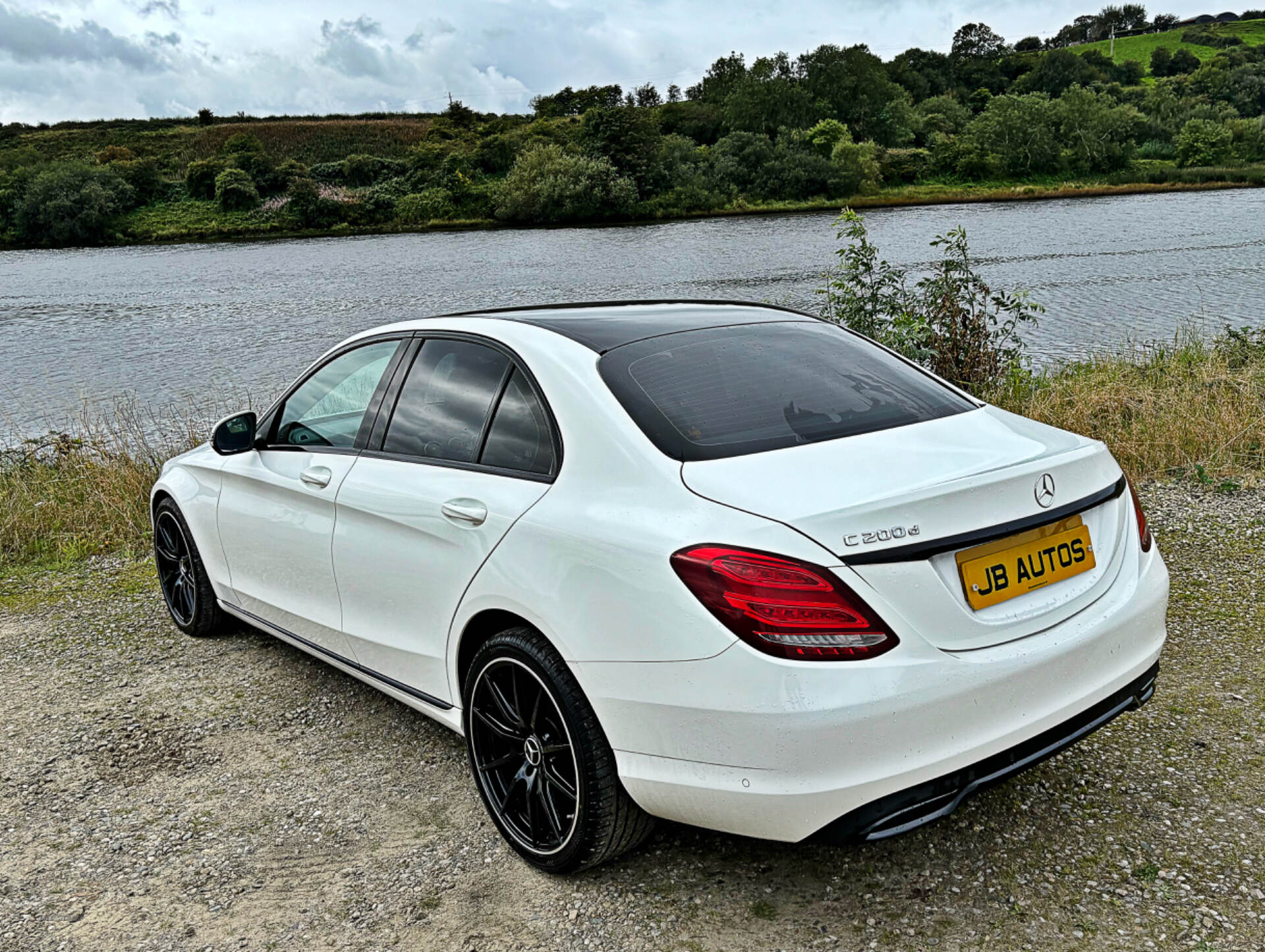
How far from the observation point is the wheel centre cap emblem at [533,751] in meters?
2.74

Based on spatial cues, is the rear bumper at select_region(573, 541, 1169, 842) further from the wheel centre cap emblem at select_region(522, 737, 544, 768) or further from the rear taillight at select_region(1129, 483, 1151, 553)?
the rear taillight at select_region(1129, 483, 1151, 553)

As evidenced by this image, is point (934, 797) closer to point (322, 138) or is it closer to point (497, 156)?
point (497, 156)

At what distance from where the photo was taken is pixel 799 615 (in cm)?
214

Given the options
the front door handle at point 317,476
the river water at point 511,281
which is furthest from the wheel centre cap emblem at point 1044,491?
the river water at point 511,281

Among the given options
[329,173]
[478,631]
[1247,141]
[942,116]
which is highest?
[942,116]

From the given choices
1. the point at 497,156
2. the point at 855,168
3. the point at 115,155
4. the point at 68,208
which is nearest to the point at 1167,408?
the point at 855,168

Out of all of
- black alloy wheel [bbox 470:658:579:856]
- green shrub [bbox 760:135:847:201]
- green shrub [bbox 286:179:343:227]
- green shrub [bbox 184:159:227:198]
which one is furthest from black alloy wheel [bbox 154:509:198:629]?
green shrub [bbox 184:159:227:198]

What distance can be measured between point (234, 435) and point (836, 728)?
2934 mm

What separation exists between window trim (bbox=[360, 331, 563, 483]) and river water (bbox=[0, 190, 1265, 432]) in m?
9.59

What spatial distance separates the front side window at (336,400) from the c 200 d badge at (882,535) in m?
2.02

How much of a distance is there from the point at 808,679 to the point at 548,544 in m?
0.78

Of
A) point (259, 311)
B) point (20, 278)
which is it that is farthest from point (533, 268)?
point (20, 278)

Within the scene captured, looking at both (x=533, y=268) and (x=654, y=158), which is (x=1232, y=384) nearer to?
(x=533, y=268)

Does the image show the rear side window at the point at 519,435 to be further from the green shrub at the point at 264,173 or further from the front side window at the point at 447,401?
the green shrub at the point at 264,173
